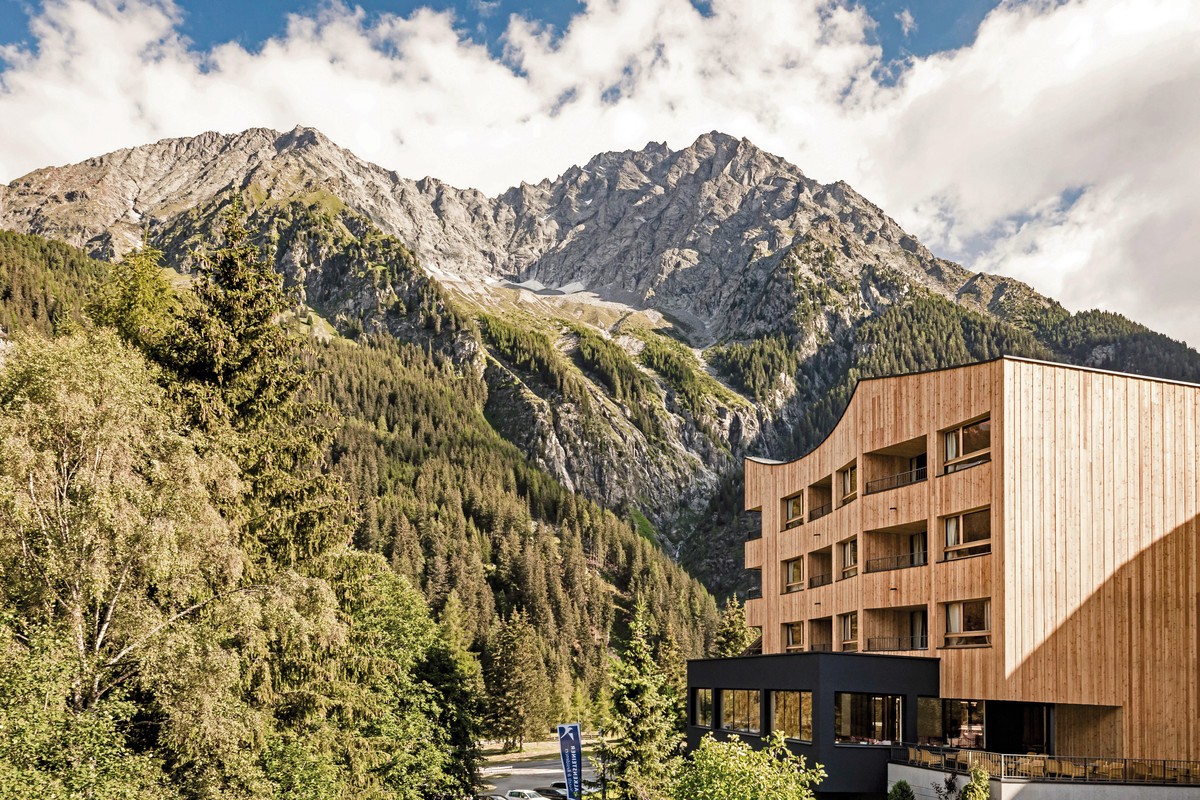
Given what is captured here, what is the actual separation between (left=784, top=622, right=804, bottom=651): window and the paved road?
2491 cm

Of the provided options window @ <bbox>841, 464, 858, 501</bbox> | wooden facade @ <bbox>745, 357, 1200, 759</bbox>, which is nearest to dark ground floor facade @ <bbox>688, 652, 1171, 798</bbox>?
wooden facade @ <bbox>745, 357, 1200, 759</bbox>

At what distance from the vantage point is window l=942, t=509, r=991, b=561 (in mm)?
33625

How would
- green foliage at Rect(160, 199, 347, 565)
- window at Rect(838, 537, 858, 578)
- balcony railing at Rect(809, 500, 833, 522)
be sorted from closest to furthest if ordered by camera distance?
green foliage at Rect(160, 199, 347, 565) < window at Rect(838, 537, 858, 578) < balcony railing at Rect(809, 500, 833, 522)

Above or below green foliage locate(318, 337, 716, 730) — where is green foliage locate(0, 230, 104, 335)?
above

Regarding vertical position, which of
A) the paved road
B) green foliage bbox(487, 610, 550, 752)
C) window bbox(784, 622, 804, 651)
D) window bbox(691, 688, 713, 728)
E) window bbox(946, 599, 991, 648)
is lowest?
the paved road

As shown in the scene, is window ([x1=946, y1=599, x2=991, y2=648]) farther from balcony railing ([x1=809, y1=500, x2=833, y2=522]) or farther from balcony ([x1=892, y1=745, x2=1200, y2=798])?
balcony railing ([x1=809, y1=500, x2=833, y2=522])

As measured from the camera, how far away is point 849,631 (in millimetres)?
44094

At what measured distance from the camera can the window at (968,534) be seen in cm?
3362

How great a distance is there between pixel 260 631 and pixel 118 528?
15.2 ft

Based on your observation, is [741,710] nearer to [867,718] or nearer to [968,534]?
[867,718]

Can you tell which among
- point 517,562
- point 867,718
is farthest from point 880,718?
point 517,562

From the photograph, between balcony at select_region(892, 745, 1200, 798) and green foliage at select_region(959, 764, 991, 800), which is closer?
green foliage at select_region(959, 764, 991, 800)

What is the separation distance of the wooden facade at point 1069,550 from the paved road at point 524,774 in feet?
138

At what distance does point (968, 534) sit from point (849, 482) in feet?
33.3
